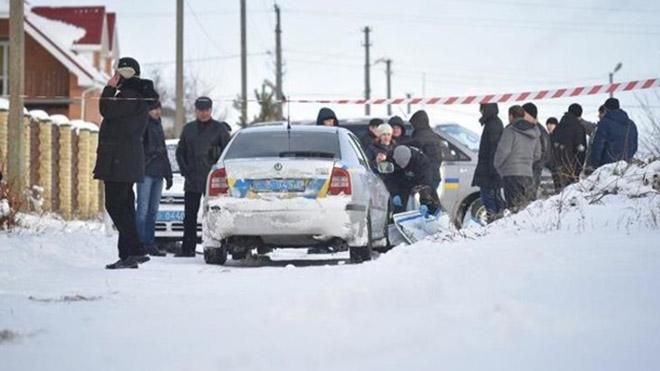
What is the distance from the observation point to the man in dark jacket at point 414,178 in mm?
14430

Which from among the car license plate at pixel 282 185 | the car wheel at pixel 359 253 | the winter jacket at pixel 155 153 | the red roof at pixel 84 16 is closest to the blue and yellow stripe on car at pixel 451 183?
the winter jacket at pixel 155 153

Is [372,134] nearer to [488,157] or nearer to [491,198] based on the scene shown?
[488,157]

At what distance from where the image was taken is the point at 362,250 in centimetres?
1169

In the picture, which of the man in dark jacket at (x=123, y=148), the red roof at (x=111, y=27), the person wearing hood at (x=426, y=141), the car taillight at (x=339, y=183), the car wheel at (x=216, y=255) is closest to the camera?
the man in dark jacket at (x=123, y=148)

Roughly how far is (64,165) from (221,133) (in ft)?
43.3

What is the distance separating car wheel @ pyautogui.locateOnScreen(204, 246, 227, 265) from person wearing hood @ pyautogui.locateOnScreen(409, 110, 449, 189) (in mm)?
4093

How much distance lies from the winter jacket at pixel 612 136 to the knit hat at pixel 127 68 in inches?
267

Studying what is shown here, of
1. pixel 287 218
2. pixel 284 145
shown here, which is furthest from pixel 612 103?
pixel 287 218

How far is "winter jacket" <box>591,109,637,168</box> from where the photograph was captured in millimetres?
15539

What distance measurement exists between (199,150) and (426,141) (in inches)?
123

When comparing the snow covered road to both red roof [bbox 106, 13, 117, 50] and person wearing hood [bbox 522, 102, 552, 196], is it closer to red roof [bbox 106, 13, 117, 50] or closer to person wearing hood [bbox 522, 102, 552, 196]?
person wearing hood [bbox 522, 102, 552, 196]

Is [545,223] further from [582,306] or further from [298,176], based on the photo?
[582,306]

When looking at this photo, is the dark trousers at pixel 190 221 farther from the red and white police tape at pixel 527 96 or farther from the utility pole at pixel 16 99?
the utility pole at pixel 16 99

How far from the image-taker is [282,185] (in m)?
11.3
